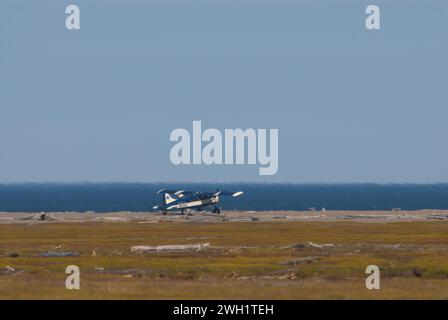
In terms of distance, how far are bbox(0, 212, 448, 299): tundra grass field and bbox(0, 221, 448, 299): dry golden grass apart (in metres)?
0.06

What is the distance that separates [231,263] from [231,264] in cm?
100

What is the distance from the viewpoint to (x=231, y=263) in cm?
7388

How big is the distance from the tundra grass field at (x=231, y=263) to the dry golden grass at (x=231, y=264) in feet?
0.18

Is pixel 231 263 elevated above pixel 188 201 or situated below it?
below

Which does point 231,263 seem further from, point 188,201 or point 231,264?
point 188,201

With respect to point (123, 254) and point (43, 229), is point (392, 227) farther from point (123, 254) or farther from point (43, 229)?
point (123, 254)

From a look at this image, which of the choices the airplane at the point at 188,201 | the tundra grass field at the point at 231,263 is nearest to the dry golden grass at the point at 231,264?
the tundra grass field at the point at 231,263

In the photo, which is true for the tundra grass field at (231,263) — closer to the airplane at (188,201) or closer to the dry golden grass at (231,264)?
the dry golden grass at (231,264)

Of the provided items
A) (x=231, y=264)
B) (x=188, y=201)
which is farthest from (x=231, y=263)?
(x=188, y=201)

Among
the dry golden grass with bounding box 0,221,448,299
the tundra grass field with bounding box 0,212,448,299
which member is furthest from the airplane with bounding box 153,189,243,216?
the dry golden grass with bounding box 0,221,448,299

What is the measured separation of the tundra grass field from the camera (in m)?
57.1
